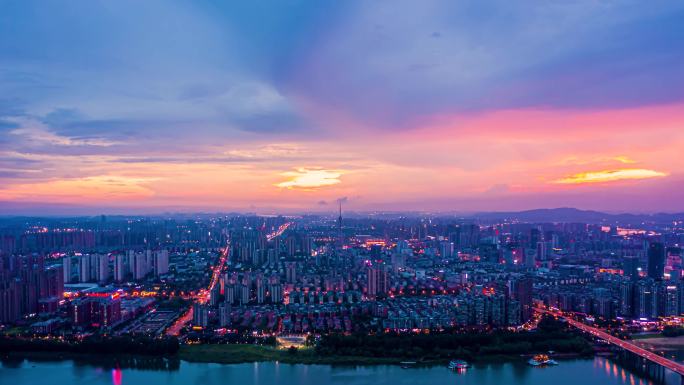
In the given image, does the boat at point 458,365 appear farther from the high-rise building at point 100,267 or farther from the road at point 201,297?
the high-rise building at point 100,267

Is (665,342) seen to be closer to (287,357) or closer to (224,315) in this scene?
(287,357)

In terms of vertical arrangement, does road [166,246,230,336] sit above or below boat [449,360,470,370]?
above

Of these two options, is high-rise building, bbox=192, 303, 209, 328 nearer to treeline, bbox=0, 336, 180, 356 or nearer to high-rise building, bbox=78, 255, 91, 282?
treeline, bbox=0, 336, 180, 356

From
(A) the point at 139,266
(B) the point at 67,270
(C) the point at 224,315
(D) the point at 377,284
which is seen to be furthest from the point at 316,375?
(B) the point at 67,270

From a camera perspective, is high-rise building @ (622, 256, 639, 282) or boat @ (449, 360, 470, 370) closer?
boat @ (449, 360, 470, 370)

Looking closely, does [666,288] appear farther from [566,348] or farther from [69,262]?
[69,262]

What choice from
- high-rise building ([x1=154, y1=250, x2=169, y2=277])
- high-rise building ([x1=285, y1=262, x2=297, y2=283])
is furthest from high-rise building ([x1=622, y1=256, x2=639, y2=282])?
high-rise building ([x1=154, y1=250, x2=169, y2=277])

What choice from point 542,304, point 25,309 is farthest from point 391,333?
point 25,309
